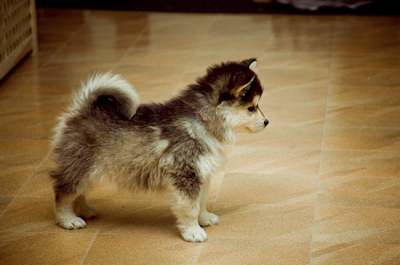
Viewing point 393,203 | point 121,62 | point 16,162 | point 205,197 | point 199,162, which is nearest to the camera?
point 199,162

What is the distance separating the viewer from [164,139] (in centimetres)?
315

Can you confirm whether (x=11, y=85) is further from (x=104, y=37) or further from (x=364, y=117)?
(x=364, y=117)

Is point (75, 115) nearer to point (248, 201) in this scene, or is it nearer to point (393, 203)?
point (248, 201)

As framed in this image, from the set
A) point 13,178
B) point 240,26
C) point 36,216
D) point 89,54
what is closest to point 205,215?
point 36,216

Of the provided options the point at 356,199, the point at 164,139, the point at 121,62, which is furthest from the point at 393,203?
the point at 121,62

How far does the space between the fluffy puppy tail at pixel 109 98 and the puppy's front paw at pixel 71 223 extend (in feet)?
2.03

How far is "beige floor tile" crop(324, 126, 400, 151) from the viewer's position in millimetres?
4332

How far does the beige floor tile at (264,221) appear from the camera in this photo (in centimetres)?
331

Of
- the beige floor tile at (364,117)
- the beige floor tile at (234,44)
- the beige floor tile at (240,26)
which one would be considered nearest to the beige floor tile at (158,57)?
the beige floor tile at (234,44)

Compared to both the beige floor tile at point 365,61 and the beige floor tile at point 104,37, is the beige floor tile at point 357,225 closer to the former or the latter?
the beige floor tile at point 365,61

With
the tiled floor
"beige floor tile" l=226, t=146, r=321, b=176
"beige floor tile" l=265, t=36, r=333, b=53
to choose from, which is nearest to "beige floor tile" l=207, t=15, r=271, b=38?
the tiled floor

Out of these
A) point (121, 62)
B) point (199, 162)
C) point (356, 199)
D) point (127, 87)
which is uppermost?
point (127, 87)

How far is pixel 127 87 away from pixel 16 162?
138 cm

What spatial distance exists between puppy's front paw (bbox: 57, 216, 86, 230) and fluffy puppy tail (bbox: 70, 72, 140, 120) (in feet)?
2.03
